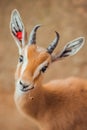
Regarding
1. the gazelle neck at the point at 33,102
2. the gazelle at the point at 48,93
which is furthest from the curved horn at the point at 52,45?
the gazelle neck at the point at 33,102

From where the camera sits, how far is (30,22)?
8.47ft

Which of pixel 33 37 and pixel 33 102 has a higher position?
pixel 33 37

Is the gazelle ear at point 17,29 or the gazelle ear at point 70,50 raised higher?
the gazelle ear at point 17,29

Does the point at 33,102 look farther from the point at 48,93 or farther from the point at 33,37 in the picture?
the point at 33,37

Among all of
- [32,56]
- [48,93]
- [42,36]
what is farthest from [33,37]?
[48,93]

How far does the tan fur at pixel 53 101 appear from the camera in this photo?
2.31 m

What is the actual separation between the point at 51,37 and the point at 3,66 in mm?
379

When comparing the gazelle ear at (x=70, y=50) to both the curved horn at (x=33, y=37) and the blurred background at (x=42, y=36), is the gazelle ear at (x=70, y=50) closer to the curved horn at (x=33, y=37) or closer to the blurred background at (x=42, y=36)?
the blurred background at (x=42, y=36)

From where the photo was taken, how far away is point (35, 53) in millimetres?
2344

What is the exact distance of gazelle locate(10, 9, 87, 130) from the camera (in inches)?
91.0

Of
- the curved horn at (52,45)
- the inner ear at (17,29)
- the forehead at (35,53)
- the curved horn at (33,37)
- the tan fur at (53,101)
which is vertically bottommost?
the tan fur at (53,101)

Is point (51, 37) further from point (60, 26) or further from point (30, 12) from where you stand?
point (30, 12)

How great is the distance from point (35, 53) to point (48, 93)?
26cm

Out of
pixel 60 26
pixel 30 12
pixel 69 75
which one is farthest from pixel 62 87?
pixel 30 12
